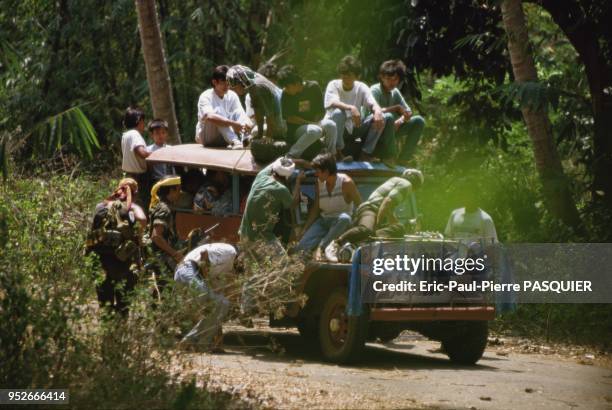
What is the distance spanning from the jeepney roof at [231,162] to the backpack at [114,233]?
154 centimetres

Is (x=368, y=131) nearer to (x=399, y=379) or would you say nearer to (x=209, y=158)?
(x=209, y=158)

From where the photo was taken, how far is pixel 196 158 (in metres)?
13.6

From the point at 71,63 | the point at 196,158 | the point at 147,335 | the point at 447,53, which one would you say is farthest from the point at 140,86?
the point at 147,335

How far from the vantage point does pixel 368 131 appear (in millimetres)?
13781

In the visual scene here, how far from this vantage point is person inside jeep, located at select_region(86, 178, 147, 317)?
39.2 feet

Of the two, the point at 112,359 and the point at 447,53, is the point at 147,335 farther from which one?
the point at 447,53

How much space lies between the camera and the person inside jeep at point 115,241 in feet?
39.2

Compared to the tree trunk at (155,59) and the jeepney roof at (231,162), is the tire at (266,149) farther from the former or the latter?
the tree trunk at (155,59)

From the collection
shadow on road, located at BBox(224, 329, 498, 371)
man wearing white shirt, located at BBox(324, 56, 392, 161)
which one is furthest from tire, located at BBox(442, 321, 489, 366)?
man wearing white shirt, located at BBox(324, 56, 392, 161)

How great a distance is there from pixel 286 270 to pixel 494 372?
8.70ft

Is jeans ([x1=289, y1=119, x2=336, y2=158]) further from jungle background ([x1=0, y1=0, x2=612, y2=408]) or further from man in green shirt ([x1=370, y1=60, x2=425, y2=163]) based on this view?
jungle background ([x1=0, y1=0, x2=612, y2=408])

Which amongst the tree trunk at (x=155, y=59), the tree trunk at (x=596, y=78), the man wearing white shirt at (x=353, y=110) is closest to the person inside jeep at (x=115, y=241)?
the man wearing white shirt at (x=353, y=110)

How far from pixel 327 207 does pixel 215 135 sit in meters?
2.12

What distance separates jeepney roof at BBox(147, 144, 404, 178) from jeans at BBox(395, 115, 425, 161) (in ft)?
1.58
